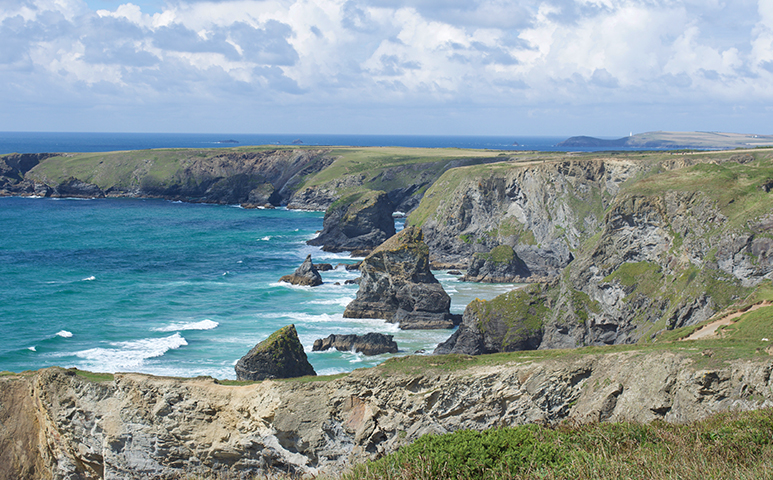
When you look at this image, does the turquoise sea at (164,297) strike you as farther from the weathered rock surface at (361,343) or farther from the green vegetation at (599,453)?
the green vegetation at (599,453)

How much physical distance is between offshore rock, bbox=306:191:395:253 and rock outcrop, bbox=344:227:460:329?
30979 millimetres

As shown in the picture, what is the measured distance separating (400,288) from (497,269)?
18.1 metres

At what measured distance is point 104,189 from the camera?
153500 millimetres

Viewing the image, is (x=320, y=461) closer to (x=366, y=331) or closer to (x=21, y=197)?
(x=366, y=331)

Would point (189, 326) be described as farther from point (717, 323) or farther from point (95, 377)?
point (717, 323)

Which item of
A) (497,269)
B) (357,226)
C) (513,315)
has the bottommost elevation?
(497,269)

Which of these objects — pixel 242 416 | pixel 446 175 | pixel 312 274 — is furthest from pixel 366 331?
pixel 446 175

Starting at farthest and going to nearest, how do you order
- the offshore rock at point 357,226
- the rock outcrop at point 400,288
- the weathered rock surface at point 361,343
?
the offshore rock at point 357,226, the rock outcrop at point 400,288, the weathered rock surface at point 361,343

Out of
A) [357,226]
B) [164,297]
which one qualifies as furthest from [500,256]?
[164,297]

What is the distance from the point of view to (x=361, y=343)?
44312 millimetres

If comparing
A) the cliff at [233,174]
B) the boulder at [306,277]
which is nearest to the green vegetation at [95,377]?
the boulder at [306,277]

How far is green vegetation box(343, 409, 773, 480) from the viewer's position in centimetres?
1259

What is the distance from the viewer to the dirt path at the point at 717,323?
28.8 metres

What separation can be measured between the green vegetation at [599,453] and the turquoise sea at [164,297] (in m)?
25.7
